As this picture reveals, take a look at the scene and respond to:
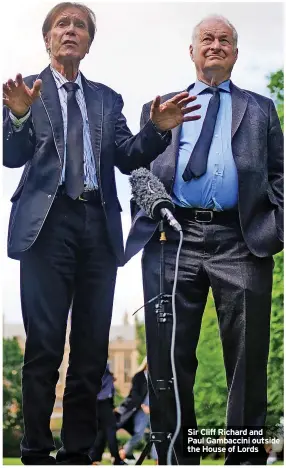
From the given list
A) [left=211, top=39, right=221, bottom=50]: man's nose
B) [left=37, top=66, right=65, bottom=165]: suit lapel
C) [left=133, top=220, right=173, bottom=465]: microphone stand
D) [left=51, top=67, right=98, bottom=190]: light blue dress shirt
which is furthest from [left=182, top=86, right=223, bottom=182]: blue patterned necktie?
[left=37, top=66, right=65, bottom=165]: suit lapel

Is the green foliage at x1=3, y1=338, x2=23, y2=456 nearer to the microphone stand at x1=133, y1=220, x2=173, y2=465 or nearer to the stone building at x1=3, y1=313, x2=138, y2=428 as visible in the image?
the stone building at x1=3, y1=313, x2=138, y2=428

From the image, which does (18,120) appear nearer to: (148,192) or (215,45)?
(148,192)

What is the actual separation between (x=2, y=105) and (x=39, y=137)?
412 mm

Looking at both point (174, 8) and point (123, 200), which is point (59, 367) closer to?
point (123, 200)

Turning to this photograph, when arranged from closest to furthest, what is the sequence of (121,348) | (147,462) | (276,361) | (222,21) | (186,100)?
(186,100), (147,462), (121,348), (222,21), (276,361)

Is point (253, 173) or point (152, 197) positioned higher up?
point (253, 173)

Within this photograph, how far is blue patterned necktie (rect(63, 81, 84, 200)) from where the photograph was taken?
6828 millimetres

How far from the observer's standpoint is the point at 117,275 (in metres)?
7.05

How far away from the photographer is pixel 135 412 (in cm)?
709

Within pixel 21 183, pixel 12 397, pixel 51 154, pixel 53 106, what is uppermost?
pixel 53 106

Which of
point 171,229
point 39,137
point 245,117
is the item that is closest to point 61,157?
point 39,137

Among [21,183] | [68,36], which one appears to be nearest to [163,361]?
[21,183]

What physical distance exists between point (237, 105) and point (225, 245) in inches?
43.1

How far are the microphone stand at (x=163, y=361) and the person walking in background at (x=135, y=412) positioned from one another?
193 mm
